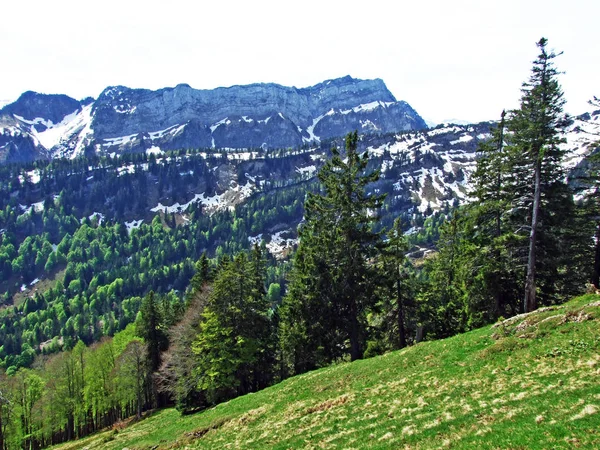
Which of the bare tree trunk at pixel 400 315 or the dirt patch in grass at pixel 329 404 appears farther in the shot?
the bare tree trunk at pixel 400 315

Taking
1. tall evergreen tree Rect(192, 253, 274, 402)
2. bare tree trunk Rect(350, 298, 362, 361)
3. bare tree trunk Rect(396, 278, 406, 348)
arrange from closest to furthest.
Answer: bare tree trunk Rect(350, 298, 362, 361) < tall evergreen tree Rect(192, 253, 274, 402) < bare tree trunk Rect(396, 278, 406, 348)

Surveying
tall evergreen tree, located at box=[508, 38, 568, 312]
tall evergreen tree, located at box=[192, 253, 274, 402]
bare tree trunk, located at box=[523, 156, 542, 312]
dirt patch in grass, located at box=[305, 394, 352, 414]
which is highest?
tall evergreen tree, located at box=[508, 38, 568, 312]

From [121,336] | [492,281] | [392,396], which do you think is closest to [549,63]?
[492,281]

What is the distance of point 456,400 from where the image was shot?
51.5ft

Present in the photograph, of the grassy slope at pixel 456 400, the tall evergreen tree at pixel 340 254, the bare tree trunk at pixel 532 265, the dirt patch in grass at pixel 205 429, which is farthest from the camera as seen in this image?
the tall evergreen tree at pixel 340 254

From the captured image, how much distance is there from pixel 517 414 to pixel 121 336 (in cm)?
7858

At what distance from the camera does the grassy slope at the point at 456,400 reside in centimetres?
1214

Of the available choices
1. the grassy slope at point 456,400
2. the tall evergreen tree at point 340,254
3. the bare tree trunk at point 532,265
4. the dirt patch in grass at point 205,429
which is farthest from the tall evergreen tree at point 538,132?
the dirt patch in grass at point 205,429

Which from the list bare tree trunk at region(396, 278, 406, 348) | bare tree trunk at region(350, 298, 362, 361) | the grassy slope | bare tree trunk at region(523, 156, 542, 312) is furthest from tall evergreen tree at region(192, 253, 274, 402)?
bare tree trunk at region(523, 156, 542, 312)

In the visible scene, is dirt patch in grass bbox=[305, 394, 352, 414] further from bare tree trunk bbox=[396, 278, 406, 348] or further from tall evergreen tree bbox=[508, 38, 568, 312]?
bare tree trunk bbox=[396, 278, 406, 348]

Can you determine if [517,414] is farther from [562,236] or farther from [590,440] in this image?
[562,236]

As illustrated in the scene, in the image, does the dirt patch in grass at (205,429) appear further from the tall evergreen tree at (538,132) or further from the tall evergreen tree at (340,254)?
the tall evergreen tree at (538,132)

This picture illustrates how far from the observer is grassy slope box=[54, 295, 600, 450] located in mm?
12141

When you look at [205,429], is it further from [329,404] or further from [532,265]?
[532,265]
